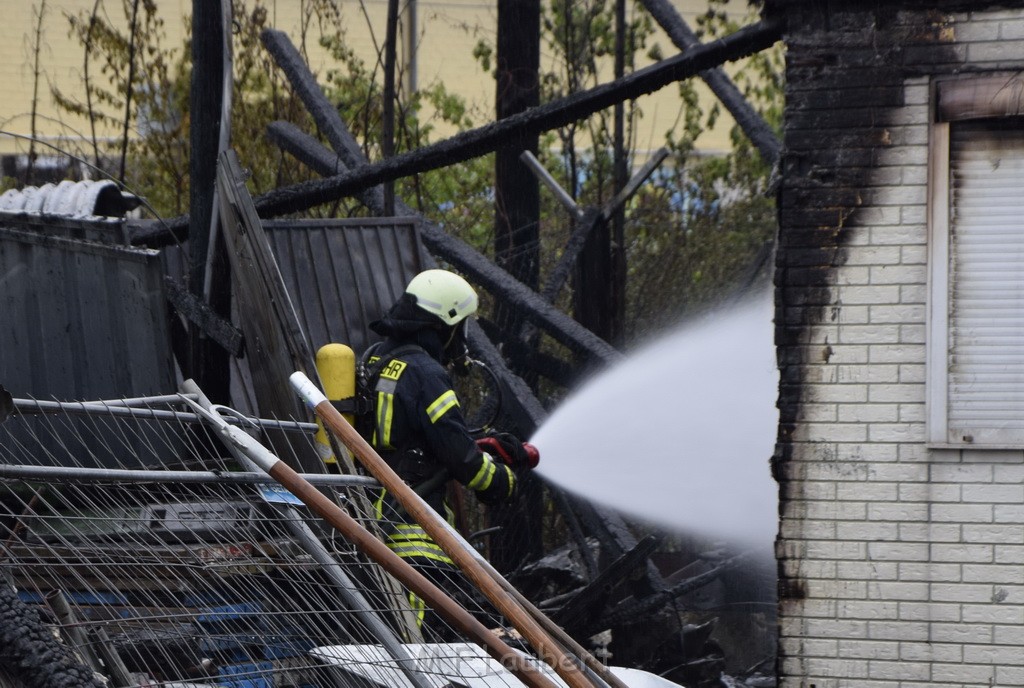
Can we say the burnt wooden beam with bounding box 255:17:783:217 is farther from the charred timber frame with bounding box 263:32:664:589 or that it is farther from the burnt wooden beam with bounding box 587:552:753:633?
the burnt wooden beam with bounding box 587:552:753:633

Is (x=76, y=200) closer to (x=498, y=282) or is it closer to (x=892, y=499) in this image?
(x=498, y=282)

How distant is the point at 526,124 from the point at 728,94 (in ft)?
7.54

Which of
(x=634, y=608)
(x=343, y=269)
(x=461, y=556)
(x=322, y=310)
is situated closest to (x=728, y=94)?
(x=343, y=269)

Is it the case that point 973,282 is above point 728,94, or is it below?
below

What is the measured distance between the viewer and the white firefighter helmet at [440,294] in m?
5.23

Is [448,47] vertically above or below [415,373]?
above

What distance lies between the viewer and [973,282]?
4945mm

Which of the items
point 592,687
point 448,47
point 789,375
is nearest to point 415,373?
point 789,375

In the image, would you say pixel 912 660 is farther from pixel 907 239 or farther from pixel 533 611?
pixel 533 611

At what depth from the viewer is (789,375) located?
5078 millimetres

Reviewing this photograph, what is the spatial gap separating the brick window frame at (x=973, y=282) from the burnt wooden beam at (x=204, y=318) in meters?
3.18

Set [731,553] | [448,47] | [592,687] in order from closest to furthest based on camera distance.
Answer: [592,687] < [731,553] < [448,47]

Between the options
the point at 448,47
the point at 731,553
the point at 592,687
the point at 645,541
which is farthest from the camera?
the point at 448,47

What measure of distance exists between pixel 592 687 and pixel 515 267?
5719 mm
